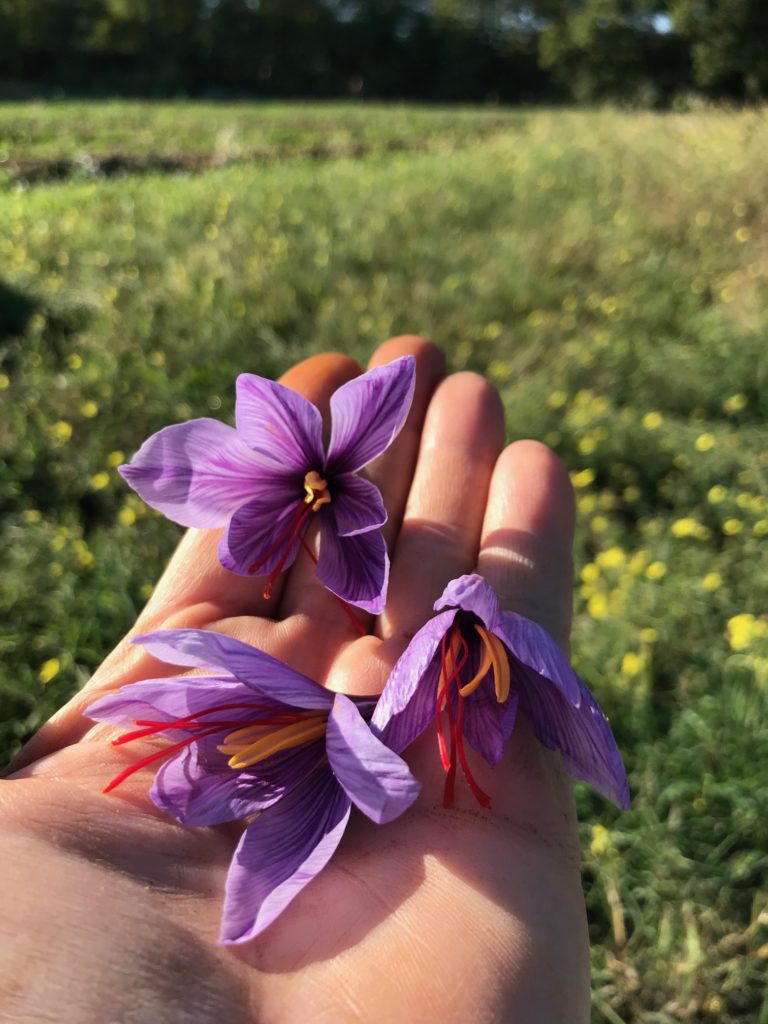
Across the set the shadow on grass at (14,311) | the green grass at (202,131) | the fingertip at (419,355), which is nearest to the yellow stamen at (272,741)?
the fingertip at (419,355)

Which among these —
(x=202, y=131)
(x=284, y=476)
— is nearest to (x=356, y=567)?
(x=284, y=476)

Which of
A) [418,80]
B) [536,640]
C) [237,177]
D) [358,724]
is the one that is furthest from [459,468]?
[418,80]

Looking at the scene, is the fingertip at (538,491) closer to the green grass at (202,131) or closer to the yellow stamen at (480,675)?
the yellow stamen at (480,675)

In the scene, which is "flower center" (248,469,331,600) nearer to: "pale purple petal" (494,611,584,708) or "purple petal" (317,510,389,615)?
"purple petal" (317,510,389,615)

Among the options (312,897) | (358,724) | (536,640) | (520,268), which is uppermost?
(520,268)

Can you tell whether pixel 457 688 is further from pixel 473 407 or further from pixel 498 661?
pixel 473 407

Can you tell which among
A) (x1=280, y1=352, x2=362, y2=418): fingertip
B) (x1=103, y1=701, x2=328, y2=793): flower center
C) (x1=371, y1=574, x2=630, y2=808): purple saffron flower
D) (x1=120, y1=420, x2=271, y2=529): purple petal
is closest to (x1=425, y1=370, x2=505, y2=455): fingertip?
(x1=280, y1=352, x2=362, y2=418): fingertip

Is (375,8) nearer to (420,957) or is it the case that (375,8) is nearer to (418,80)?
(418,80)
